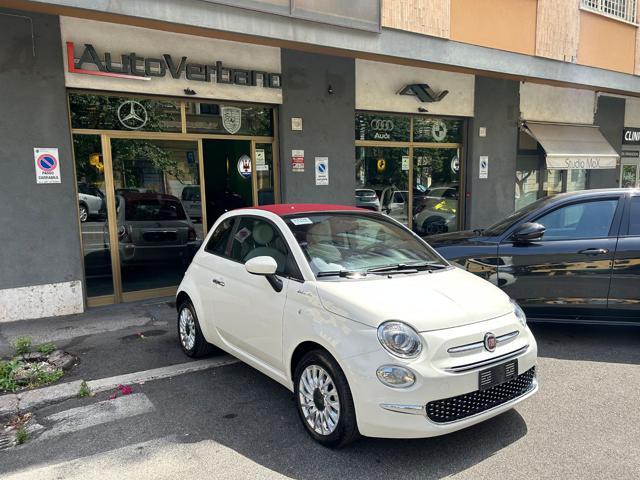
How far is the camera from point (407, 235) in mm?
4500

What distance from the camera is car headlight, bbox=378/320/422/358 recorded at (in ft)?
9.67

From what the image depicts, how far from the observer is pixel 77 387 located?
4410mm

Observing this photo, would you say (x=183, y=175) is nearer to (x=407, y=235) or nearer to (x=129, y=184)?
(x=129, y=184)

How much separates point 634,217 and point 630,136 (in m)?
10.8

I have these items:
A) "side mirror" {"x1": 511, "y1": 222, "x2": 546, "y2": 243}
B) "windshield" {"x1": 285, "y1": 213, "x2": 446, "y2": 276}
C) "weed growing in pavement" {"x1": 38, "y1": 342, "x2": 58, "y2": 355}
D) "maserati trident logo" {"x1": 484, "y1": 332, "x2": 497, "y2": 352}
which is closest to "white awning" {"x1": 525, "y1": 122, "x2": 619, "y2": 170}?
"side mirror" {"x1": 511, "y1": 222, "x2": 546, "y2": 243}

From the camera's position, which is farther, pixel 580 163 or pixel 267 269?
pixel 580 163

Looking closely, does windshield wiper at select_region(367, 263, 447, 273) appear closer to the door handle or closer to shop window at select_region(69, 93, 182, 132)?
the door handle

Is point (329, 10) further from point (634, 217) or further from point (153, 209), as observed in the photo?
point (634, 217)

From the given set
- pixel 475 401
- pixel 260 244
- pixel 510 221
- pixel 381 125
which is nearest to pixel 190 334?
pixel 260 244

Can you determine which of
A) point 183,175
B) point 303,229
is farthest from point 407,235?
point 183,175

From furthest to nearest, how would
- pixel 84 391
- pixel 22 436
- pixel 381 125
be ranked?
1. pixel 381 125
2. pixel 84 391
3. pixel 22 436

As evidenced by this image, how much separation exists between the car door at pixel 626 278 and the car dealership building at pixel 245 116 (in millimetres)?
4549

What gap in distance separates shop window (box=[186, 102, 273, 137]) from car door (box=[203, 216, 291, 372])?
3787 millimetres

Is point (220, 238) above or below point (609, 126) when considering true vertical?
below
